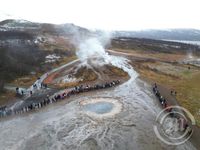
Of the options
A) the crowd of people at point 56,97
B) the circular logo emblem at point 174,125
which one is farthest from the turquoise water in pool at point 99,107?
the circular logo emblem at point 174,125

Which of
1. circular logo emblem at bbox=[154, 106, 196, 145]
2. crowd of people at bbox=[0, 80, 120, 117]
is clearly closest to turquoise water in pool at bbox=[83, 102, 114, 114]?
crowd of people at bbox=[0, 80, 120, 117]

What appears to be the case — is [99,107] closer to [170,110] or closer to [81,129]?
[81,129]

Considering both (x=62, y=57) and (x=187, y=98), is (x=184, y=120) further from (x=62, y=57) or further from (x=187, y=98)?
(x=62, y=57)

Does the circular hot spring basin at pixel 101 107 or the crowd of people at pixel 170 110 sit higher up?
the crowd of people at pixel 170 110

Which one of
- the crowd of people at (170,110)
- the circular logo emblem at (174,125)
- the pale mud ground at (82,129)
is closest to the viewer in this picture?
the pale mud ground at (82,129)

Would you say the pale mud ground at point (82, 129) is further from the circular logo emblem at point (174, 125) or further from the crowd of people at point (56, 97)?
the crowd of people at point (56, 97)

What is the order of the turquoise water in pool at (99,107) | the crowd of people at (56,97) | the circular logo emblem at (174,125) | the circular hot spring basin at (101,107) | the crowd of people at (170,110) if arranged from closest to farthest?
the circular logo emblem at (174,125), the crowd of people at (170,110), the circular hot spring basin at (101,107), the turquoise water in pool at (99,107), the crowd of people at (56,97)
